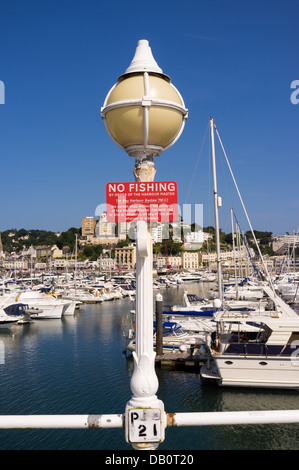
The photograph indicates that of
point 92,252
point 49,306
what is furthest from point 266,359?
point 92,252

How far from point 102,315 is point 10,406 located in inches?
1047

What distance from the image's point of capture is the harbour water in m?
12.3

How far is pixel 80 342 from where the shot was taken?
28.2 m

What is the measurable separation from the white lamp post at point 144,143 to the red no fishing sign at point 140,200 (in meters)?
0.15

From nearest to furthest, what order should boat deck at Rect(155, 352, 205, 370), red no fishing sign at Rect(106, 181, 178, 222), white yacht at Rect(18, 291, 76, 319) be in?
red no fishing sign at Rect(106, 181, 178, 222), boat deck at Rect(155, 352, 205, 370), white yacht at Rect(18, 291, 76, 319)

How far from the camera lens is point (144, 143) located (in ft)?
12.6

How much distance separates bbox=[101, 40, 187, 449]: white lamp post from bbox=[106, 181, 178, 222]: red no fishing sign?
6.0 inches

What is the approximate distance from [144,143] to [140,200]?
0.58 meters

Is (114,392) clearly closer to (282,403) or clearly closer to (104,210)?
(282,403)

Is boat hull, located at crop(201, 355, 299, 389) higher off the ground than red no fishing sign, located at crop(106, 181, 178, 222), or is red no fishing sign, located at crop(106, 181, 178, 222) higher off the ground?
red no fishing sign, located at crop(106, 181, 178, 222)

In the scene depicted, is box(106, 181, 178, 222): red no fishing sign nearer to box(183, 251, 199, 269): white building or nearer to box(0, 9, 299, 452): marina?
box(0, 9, 299, 452): marina

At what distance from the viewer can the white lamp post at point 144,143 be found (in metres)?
3.36

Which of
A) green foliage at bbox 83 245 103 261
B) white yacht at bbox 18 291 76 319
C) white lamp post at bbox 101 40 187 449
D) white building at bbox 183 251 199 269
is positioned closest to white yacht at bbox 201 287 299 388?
white lamp post at bbox 101 40 187 449
